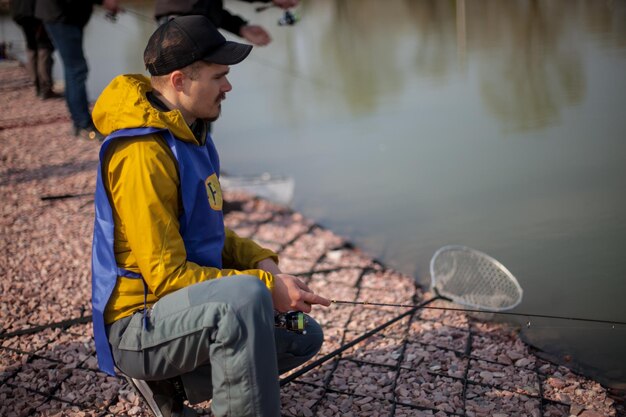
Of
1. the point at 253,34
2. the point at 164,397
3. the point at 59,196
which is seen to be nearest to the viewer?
the point at 164,397

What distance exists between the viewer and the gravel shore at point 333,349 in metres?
2.91

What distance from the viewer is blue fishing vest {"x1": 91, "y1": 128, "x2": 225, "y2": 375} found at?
2242 mm

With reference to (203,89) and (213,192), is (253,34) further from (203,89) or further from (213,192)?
(213,192)

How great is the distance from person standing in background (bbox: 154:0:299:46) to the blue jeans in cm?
170

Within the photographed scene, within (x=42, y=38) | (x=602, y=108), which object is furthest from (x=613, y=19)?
(x=42, y=38)

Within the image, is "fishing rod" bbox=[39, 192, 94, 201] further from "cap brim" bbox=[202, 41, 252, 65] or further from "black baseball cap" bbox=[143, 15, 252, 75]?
"cap brim" bbox=[202, 41, 252, 65]

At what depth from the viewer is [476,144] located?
754 cm

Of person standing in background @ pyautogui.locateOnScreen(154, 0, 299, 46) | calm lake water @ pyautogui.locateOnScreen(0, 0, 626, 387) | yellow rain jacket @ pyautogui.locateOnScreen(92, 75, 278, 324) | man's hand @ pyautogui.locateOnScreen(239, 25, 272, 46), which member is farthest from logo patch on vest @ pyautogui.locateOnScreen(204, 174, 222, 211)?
man's hand @ pyautogui.locateOnScreen(239, 25, 272, 46)

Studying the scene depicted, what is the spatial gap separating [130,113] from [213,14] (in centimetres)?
269

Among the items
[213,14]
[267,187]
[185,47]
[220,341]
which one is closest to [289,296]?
[220,341]

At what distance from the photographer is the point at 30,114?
31.6ft

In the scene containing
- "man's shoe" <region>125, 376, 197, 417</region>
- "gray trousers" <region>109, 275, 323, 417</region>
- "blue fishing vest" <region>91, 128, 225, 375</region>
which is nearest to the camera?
"gray trousers" <region>109, 275, 323, 417</region>

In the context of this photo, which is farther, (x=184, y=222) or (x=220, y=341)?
(x=184, y=222)

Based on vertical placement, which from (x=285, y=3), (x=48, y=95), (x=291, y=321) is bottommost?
(x=48, y=95)
